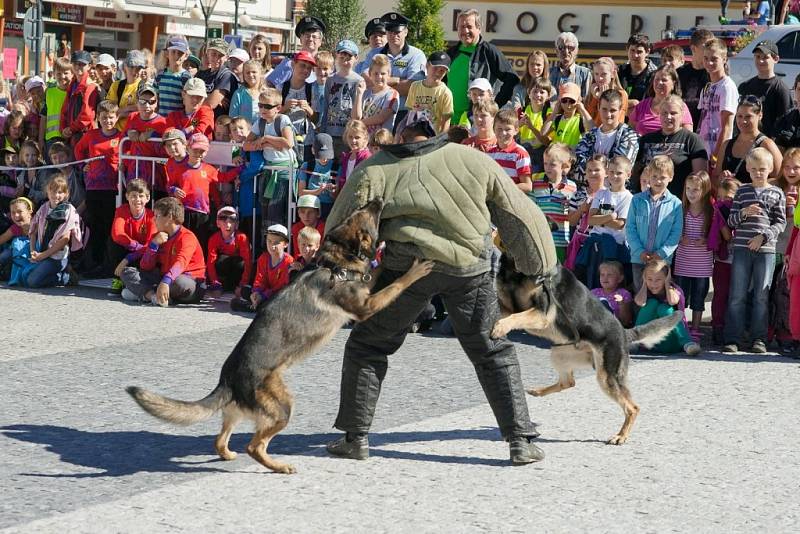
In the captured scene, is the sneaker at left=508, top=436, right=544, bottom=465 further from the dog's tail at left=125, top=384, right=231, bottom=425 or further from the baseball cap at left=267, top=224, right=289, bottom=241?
the baseball cap at left=267, top=224, right=289, bottom=241

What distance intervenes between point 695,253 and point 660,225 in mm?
432

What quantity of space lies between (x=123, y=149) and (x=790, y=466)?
→ 7.95m

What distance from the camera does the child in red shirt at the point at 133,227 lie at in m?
11.0

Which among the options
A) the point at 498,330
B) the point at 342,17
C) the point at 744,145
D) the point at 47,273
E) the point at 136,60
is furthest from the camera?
the point at 342,17

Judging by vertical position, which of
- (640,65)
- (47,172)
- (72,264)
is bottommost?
(72,264)

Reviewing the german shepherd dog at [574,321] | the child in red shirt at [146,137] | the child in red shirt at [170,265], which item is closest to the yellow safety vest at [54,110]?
the child in red shirt at [146,137]

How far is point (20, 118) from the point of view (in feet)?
44.0

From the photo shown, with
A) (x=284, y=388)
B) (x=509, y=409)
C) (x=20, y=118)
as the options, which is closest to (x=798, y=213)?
(x=509, y=409)

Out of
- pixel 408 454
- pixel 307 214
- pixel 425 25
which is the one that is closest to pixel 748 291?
pixel 307 214

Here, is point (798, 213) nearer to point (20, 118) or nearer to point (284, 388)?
point (284, 388)

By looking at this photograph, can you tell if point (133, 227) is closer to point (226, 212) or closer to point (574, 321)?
point (226, 212)

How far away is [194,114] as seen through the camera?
461 inches

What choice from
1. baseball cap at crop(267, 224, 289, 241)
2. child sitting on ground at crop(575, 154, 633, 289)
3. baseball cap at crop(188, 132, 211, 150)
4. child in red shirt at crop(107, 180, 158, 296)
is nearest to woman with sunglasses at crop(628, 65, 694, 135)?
child sitting on ground at crop(575, 154, 633, 289)

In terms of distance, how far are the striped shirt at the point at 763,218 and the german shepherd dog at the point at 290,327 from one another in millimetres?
4173
